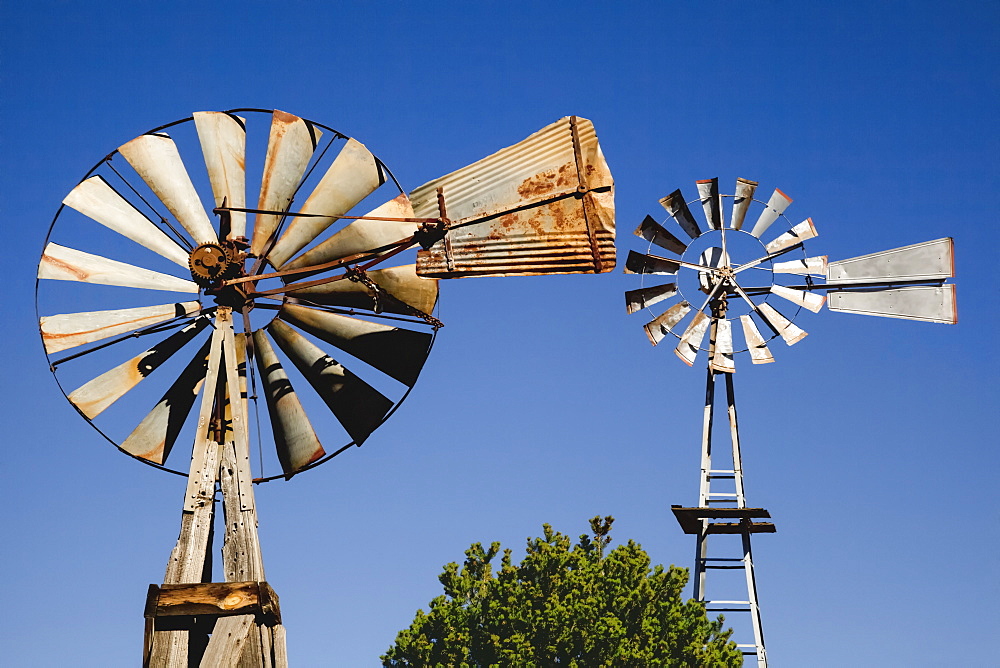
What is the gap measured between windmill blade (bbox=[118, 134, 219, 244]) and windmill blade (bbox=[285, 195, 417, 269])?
71cm

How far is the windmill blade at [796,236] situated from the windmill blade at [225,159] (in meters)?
13.2

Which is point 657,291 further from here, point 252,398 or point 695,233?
point 252,398

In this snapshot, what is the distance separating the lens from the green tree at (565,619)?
22844 millimetres

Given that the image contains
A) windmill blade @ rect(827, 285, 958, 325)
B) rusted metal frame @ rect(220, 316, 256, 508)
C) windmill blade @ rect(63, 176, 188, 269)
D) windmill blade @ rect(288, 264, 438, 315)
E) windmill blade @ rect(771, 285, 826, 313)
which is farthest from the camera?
windmill blade @ rect(771, 285, 826, 313)

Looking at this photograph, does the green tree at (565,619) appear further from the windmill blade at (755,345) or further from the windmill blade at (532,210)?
the windmill blade at (532,210)

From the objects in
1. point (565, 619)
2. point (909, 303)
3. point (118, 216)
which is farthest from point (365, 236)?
point (565, 619)

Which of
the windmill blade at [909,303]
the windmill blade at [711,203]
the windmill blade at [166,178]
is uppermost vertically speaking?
the windmill blade at [711,203]

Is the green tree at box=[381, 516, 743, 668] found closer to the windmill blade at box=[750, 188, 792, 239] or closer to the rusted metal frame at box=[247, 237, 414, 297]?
the windmill blade at box=[750, 188, 792, 239]

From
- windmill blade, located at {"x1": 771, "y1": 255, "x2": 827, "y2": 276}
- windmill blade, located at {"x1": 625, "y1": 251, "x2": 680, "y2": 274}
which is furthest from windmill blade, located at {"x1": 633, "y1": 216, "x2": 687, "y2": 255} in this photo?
windmill blade, located at {"x1": 771, "y1": 255, "x2": 827, "y2": 276}

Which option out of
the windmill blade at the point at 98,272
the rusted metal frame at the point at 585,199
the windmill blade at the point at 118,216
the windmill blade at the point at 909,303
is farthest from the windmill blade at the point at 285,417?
the windmill blade at the point at 909,303

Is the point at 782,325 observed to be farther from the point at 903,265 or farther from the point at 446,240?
the point at 446,240

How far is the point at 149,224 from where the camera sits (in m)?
9.05

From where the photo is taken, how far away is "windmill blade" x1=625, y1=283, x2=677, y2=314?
2081cm

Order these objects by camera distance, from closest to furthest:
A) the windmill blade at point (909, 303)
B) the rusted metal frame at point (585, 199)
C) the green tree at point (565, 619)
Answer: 1. the rusted metal frame at point (585, 199)
2. the windmill blade at point (909, 303)
3. the green tree at point (565, 619)
